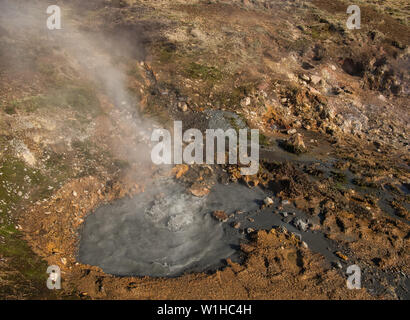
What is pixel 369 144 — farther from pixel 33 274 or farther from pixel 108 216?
pixel 33 274

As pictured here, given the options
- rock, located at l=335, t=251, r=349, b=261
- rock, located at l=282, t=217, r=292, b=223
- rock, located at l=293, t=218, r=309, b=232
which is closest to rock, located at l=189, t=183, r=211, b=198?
rock, located at l=282, t=217, r=292, b=223

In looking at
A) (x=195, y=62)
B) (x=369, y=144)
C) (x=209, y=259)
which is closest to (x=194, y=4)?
(x=195, y=62)

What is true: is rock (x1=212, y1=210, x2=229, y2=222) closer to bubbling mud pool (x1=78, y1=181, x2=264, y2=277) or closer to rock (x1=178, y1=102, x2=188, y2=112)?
bubbling mud pool (x1=78, y1=181, x2=264, y2=277)

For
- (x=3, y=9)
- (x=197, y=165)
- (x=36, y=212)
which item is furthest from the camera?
(x=3, y=9)
